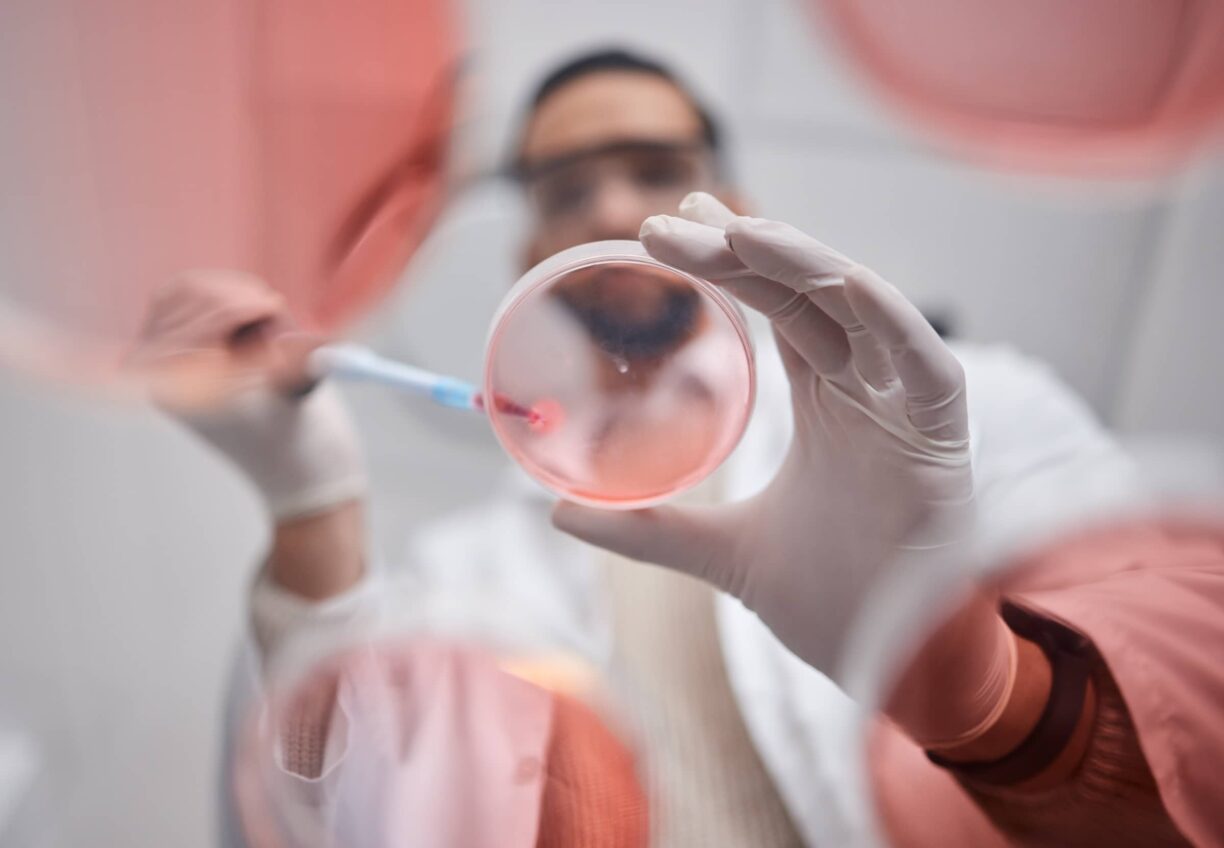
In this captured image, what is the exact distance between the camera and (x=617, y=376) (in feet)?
1.91

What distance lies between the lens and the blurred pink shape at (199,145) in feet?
2.71

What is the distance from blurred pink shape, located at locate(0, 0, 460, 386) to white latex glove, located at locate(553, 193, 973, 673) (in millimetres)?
498

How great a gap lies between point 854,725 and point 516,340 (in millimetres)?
427

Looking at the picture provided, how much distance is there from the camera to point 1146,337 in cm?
113

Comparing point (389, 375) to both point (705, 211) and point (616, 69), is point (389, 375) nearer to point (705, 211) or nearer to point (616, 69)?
point (705, 211)

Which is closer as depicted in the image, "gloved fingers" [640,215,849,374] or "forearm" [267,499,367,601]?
"gloved fingers" [640,215,849,374]

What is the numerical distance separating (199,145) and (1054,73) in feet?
3.17

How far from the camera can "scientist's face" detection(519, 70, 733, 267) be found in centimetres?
99

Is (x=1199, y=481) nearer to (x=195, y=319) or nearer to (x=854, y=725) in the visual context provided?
(x=854, y=725)

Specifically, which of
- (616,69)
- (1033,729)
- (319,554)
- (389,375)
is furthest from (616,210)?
(1033,729)

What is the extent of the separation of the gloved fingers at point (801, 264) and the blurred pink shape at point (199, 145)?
0.54m

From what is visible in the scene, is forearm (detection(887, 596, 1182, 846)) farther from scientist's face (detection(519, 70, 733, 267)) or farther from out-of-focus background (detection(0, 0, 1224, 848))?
scientist's face (detection(519, 70, 733, 267))

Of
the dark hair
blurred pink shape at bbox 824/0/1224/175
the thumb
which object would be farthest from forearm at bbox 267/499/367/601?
blurred pink shape at bbox 824/0/1224/175

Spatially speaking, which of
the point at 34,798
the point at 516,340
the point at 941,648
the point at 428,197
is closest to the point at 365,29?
the point at 428,197
